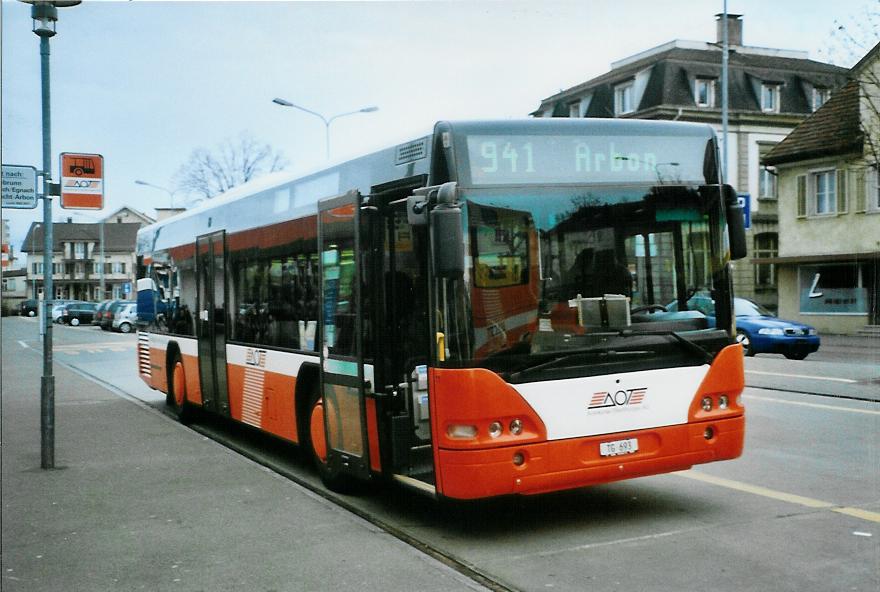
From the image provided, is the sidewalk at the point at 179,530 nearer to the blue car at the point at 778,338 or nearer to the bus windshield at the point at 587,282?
the bus windshield at the point at 587,282

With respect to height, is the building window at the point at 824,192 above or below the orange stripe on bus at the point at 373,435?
above

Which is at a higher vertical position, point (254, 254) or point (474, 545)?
point (254, 254)

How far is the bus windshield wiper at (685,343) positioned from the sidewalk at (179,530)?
2122mm

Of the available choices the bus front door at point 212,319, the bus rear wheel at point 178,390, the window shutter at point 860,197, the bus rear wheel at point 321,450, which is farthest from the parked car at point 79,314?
the bus rear wheel at point 321,450

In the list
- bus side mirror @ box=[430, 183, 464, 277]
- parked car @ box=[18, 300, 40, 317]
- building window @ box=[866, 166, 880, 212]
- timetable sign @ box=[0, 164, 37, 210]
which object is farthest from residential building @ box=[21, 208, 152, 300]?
bus side mirror @ box=[430, 183, 464, 277]

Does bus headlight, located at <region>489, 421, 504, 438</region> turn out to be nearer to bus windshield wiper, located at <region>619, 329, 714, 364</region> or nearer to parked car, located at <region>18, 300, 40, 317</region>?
bus windshield wiper, located at <region>619, 329, 714, 364</region>

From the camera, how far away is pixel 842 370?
18.9 meters

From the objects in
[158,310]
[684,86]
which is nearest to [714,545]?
[158,310]

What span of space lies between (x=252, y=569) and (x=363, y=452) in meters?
1.89

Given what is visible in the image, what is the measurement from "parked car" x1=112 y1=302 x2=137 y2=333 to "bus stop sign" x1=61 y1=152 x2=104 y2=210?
4724cm

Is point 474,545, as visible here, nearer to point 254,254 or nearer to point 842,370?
point 254,254

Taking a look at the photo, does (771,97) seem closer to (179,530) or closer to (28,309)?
(179,530)

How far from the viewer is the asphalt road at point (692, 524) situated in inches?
229

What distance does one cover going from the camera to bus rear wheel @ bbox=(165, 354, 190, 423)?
14047 millimetres
